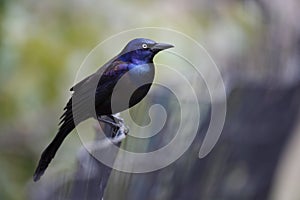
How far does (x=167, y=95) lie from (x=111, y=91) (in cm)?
20

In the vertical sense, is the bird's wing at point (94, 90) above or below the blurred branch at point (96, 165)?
above

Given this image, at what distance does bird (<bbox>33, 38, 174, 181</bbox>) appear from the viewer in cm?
99

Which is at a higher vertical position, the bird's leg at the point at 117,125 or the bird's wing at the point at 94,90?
the bird's wing at the point at 94,90

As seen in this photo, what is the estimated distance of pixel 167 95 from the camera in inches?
47.3

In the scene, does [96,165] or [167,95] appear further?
[167,95]

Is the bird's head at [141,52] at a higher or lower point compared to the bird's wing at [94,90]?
higher

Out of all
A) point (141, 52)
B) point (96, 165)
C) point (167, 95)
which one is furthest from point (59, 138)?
point (167, 95)

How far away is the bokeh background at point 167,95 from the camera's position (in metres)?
0.94

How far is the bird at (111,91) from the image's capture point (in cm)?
99

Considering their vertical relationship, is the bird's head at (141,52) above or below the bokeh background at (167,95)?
above

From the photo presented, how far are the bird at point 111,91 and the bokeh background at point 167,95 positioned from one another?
0.04 m

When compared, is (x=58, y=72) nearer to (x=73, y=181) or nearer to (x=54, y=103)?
(x=54, y=103)

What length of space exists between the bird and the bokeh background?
40mm

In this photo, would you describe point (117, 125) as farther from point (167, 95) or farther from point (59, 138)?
point (167, 95)
